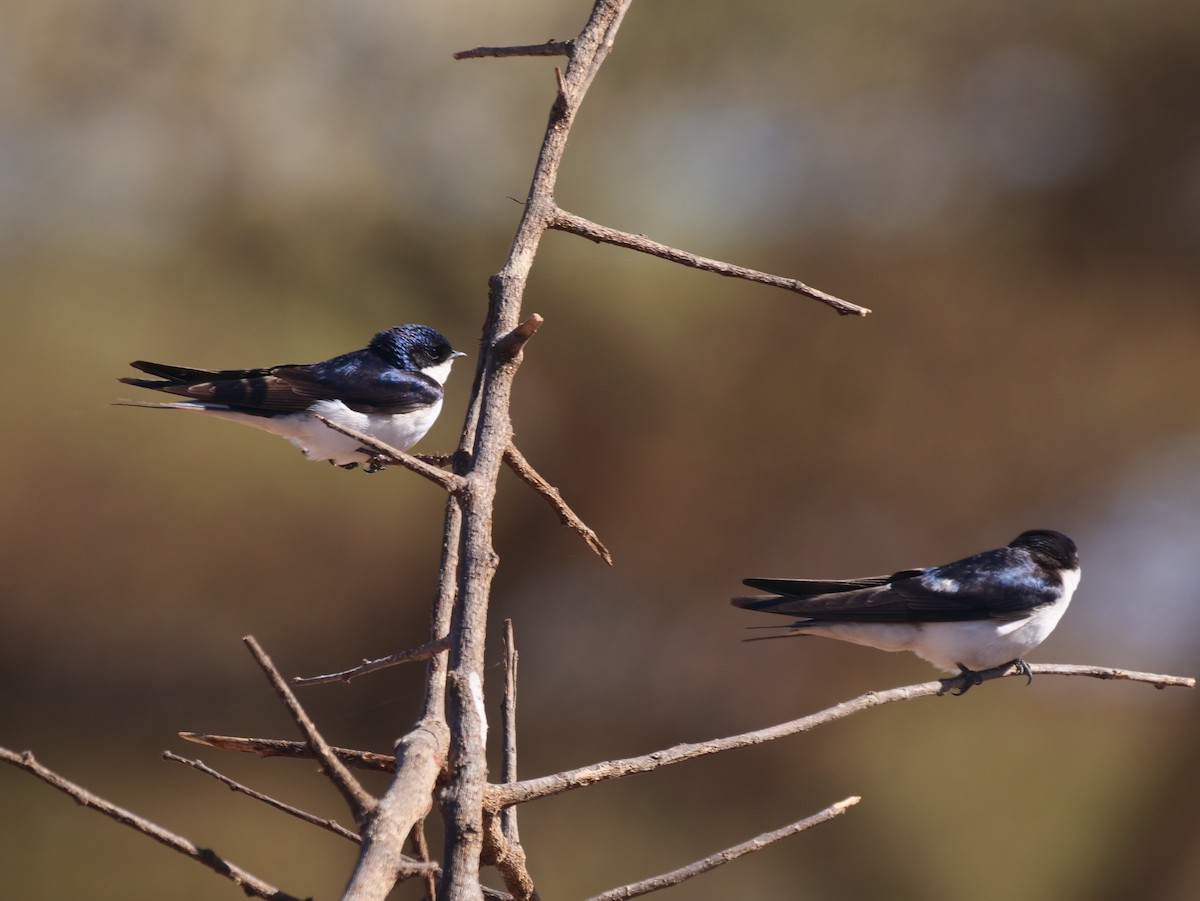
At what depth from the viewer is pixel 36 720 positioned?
12.0ft

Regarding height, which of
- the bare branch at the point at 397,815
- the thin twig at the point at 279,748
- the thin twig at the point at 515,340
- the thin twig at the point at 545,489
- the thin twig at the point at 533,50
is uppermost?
the thin twig at the point at 533,50

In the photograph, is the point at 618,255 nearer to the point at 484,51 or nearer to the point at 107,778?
the point at 107,778

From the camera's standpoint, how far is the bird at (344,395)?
1908 mm

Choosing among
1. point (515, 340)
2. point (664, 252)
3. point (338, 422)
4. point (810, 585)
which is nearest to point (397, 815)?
point (515, 340)

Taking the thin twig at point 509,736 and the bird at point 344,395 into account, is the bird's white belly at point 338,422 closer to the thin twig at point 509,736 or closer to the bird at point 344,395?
the bird at point 344,395

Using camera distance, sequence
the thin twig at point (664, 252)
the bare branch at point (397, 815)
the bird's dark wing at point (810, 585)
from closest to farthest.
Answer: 1. the bare branch at point (397, 815)
2. the thin twig at point (664, 252)
3. the bird's dark wing at point (810, 585)

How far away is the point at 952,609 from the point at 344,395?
1335 millimetres

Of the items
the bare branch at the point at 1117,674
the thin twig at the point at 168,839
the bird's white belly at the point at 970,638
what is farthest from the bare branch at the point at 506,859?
the bird's white belly at the point at 970,638

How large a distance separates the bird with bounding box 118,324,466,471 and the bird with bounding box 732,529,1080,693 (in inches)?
31.2

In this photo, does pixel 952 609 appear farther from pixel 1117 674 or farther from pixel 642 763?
pixel 642 763

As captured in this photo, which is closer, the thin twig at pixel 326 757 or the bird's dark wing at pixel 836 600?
the thin twig at pixel 326 757

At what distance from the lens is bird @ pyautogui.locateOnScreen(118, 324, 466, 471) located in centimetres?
191

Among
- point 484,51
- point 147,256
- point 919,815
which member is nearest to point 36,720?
point 147,256

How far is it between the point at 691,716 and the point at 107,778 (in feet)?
6.26
